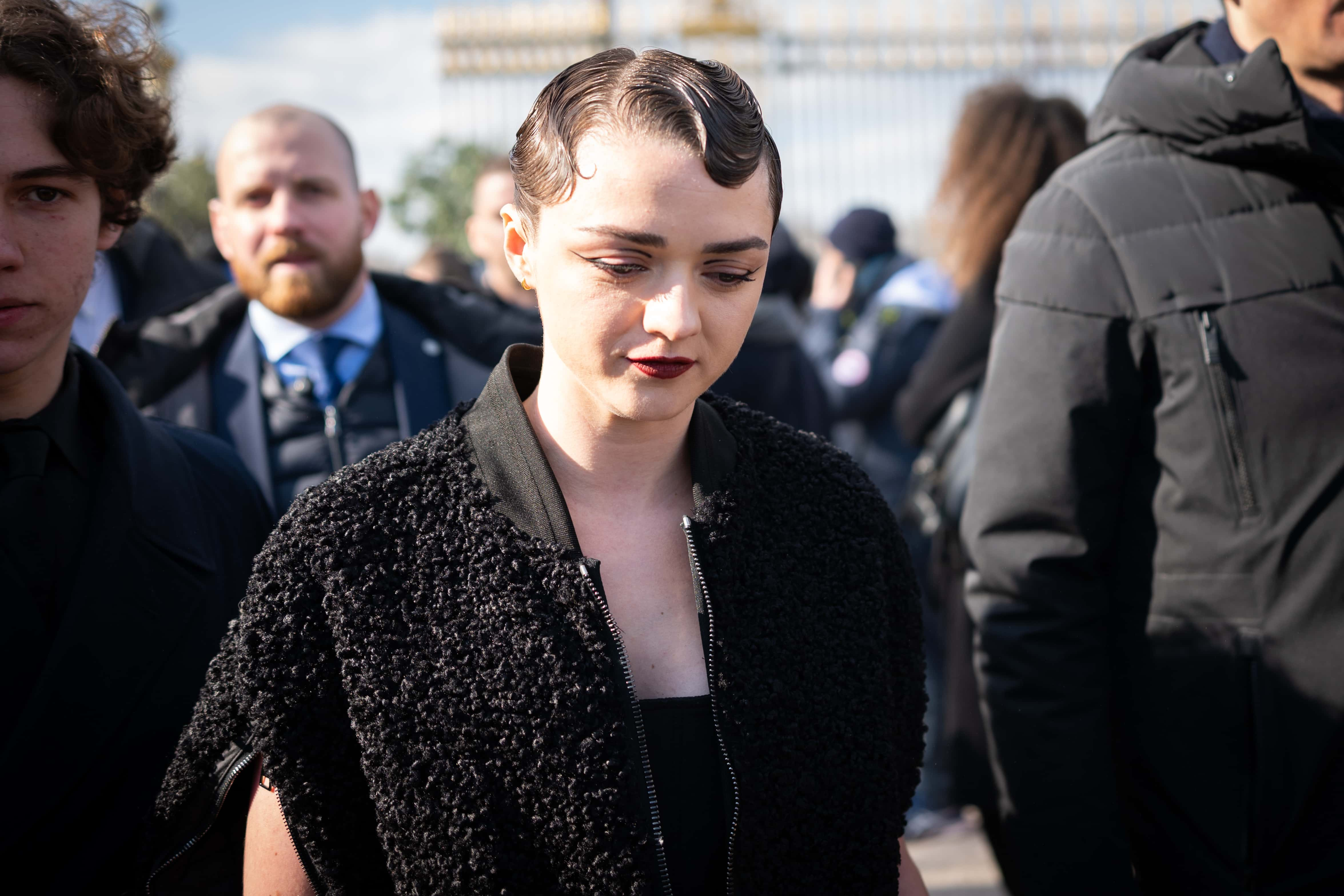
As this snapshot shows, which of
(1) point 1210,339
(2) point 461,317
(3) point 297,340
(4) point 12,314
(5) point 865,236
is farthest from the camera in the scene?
(5) point 865,236

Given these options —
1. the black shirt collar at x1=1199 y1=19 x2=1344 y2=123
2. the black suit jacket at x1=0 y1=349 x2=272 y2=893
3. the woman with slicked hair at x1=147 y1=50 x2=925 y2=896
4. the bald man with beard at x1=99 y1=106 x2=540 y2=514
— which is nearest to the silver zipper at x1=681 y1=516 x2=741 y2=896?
the woman with slicked hair at x1=147 y1=50 x2=925 y2=896

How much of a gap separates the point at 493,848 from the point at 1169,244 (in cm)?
148

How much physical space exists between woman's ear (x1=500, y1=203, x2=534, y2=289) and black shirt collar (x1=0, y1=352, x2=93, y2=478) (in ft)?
2.64

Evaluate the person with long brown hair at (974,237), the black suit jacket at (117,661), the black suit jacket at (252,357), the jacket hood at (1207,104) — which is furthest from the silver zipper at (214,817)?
the person with long brown hair at (974,237)

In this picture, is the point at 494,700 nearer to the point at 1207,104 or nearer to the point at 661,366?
the point at 661,366

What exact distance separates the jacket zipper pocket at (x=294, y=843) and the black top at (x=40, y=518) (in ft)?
1.57

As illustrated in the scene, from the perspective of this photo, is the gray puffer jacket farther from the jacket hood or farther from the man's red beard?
the man's red beard

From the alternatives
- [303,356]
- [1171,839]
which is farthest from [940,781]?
[303,356]

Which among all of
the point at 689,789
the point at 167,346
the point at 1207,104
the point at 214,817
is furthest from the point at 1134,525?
the point at 167,346

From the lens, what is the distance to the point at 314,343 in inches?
115

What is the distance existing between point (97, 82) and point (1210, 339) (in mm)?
1845

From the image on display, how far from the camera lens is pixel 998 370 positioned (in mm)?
2090

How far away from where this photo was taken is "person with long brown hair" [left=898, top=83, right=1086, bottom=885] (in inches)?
128

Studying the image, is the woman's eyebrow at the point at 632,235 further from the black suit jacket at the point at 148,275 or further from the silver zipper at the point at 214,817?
the black suit jacket at the point at 148,275
